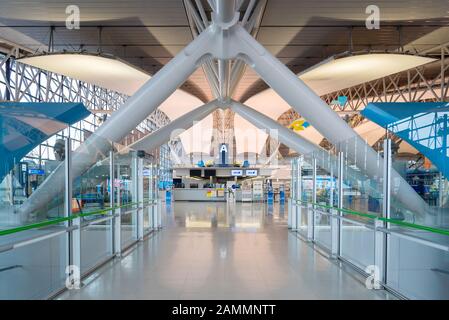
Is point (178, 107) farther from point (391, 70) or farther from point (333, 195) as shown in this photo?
point (333, 195)

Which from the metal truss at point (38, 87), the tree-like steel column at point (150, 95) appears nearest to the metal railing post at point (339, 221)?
the tree-like steel column at point (150, 95)

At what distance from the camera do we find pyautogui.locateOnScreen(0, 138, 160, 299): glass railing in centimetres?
471

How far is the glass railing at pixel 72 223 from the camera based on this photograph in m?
4.71

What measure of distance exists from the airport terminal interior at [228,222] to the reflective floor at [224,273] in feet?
0.14

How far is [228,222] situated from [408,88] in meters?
26.8

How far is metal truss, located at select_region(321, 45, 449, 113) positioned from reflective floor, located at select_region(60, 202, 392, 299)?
61.2 ft

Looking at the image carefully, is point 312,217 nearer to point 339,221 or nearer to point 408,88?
point 339,221

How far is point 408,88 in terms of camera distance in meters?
32.5

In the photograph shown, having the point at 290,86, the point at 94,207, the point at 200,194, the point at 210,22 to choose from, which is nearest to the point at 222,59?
the point at 210,22

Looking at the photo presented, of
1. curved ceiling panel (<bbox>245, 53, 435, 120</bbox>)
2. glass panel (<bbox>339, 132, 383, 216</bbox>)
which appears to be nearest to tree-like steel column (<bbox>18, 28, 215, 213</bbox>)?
glass panel (<bbox>339, 132, 383, 216</bbox>)

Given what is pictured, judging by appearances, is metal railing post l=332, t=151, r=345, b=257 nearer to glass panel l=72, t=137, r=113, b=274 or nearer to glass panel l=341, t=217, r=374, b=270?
glass panel l=341, t=217, r=374, b=270
